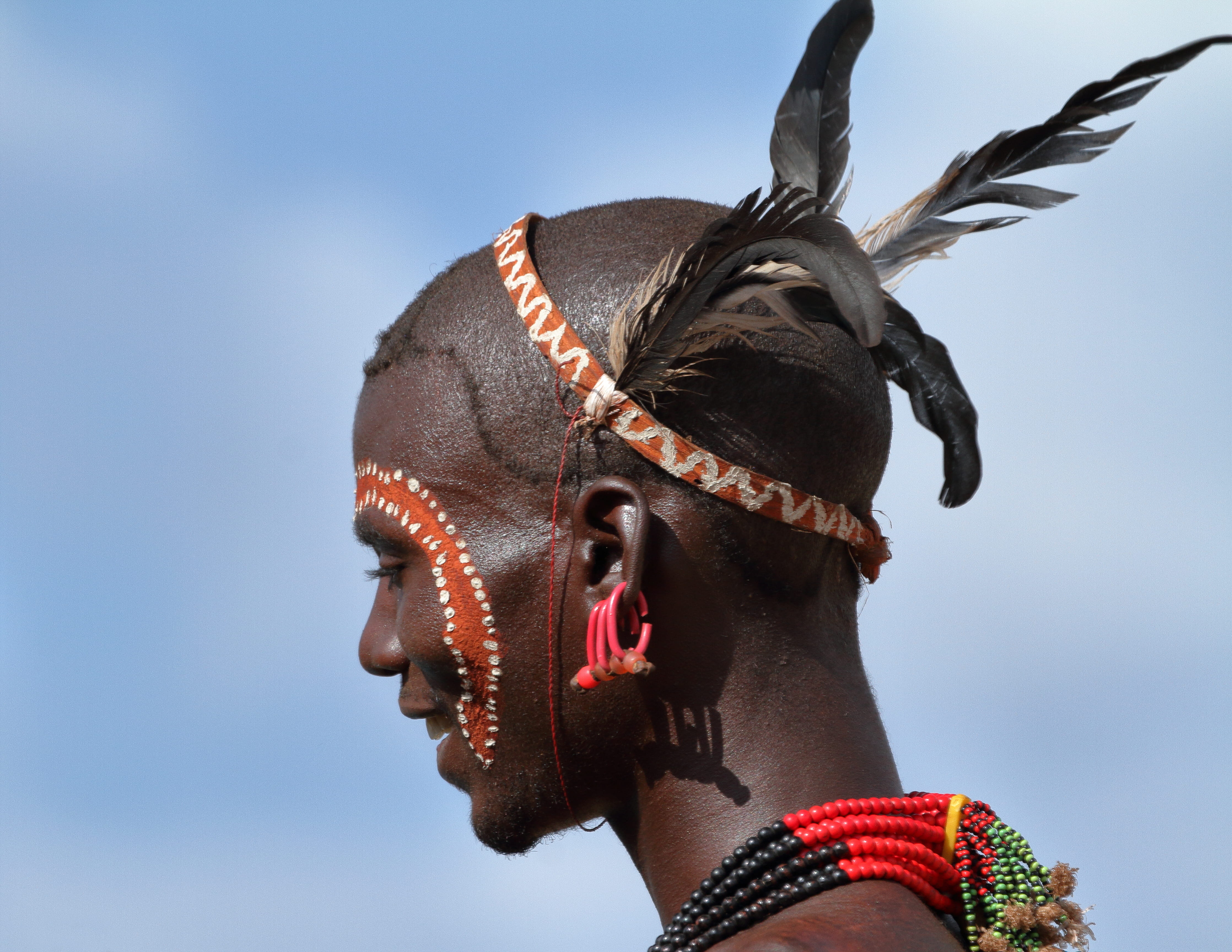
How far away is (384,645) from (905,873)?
147 centimetres

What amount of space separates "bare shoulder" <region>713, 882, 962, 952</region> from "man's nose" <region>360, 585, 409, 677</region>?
1163mm

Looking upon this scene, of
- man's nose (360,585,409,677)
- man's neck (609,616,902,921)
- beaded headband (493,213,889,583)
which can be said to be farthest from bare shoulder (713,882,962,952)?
man's nose (360,585,409,677)

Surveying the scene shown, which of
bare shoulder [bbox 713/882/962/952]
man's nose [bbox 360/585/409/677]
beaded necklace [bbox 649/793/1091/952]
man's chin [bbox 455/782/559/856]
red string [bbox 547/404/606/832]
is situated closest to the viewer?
bare shoulder [bbox 713/882/962/952]

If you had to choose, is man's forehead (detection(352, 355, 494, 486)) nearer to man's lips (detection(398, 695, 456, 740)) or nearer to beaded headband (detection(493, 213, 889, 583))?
→ beaded headband (detection(493, 213, 889, 583))

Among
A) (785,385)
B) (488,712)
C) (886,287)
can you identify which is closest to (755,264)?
(785,385)

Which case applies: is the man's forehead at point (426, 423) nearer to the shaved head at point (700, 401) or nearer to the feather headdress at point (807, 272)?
the shaved head at point (700, 401)

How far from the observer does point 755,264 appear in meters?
3.30

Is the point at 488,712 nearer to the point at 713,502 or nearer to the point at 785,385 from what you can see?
the point at 713,502

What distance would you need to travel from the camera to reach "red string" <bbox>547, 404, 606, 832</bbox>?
129 inches

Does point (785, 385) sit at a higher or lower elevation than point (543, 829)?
higher

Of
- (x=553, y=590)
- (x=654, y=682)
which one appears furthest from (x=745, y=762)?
(x=553, y=590)

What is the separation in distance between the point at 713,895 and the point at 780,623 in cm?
67

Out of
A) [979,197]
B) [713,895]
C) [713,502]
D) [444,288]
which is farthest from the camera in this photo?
[444,288]

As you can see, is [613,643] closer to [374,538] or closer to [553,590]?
[553,590]
